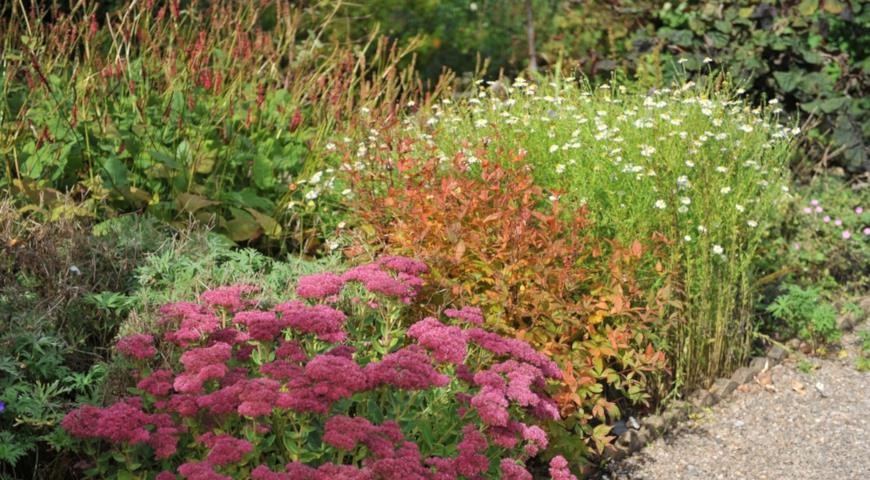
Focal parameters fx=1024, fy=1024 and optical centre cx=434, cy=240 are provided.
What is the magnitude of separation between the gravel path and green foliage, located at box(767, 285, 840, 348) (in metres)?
0.21

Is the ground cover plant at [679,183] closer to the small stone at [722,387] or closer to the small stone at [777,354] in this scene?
the small stone at [722,387]

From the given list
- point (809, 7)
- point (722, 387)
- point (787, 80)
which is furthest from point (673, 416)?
point (809, 7)

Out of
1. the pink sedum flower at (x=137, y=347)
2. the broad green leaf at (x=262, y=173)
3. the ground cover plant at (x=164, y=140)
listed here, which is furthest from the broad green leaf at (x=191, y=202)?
the pink sedum flower at (x=137, y=347)

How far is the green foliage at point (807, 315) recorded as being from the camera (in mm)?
5203

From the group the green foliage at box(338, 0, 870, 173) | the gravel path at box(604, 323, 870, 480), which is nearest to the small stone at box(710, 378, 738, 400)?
the gravel path at box(604, 323, 870, 480)

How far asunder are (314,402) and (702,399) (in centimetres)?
264

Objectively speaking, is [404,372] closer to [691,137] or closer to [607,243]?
[607,243]

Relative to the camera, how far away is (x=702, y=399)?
15.4 feet

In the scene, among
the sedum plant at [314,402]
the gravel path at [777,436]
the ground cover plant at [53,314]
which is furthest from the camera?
the gravel path at [777,436]

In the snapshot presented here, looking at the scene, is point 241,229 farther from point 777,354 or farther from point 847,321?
point 847,321

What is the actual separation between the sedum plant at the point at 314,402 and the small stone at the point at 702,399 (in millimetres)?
1450

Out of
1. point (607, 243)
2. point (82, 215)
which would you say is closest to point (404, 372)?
point (607, 243)

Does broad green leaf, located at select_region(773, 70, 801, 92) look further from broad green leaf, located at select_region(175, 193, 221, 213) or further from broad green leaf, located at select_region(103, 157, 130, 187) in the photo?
broad green leaf, located at select_region(103, 157, 130, 187)

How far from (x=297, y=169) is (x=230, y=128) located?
15.9 inches
